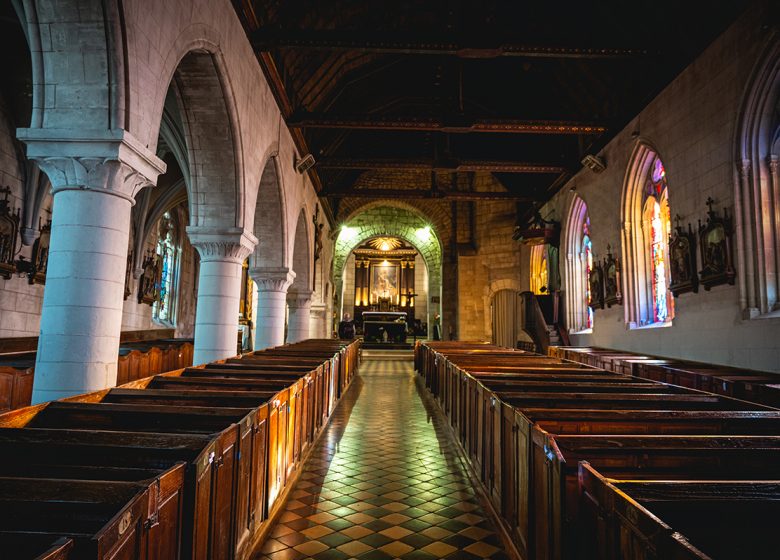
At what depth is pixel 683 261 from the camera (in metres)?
7.20

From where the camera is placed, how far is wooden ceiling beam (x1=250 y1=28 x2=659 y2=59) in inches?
273

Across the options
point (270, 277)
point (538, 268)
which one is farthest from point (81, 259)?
point (538, 268)

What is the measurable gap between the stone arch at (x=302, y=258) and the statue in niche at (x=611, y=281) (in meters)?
7.62

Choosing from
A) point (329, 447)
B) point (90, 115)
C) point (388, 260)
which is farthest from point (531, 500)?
point (388, 260)

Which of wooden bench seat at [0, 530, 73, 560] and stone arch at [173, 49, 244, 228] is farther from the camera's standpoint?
stone arch at [173, 49, 244, 228]

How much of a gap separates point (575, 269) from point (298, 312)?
25.8 ft

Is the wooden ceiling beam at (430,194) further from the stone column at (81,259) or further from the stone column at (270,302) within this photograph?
the stone column at (81,259)

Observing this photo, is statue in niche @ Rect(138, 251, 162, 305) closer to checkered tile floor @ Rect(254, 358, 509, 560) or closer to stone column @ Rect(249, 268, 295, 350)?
stone column @ Rect(249, 268, 295, 350)

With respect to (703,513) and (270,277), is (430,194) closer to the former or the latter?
(270,277)

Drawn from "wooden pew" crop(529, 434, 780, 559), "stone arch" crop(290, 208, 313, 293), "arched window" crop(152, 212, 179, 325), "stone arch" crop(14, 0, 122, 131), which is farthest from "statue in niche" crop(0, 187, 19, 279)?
"wooden pew" crop(529, 434, 780, 559)

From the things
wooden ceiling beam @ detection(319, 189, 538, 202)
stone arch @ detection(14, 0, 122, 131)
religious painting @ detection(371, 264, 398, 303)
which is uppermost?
wooden ceiling beam @ detection(319, 189, 538, 202)

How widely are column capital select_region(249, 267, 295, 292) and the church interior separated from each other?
0.24 ft

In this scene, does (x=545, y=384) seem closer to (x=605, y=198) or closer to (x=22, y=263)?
(x=605, y=198)

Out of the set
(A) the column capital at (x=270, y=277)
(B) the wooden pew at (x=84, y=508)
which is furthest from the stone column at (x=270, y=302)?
(B) the wooden pew at (x=84, y=508)
